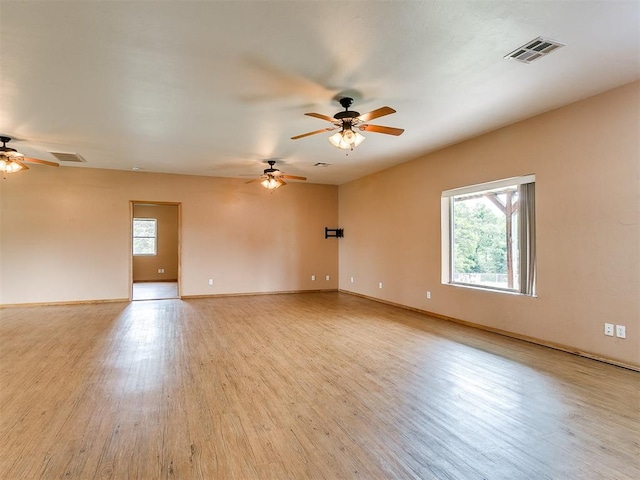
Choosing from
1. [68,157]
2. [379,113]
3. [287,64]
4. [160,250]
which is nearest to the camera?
[287,64]

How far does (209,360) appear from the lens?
3730 mm

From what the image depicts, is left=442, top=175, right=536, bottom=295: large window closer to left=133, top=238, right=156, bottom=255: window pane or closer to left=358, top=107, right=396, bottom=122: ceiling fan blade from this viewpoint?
left=358, top=107, right=396, bottom=122: ceiling fan blade

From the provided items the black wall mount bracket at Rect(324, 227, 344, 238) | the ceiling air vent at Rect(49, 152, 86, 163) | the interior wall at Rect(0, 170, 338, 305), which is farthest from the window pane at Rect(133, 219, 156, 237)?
the black wall mount bracket at Rect(324, 227, 344, 238)

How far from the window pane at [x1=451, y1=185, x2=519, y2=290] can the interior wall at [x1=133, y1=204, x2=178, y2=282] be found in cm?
968

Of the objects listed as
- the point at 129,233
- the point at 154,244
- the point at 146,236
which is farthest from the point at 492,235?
the point at 146,236

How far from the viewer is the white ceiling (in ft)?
7.76

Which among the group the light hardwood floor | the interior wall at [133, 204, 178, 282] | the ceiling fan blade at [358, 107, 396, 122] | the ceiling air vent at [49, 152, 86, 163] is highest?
the ceiling air vent at [49, 152, 86, 163]

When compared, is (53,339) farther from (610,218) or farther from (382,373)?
(610,218)

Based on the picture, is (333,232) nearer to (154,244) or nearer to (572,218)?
(572,218)

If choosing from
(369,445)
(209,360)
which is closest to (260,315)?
(209,360)

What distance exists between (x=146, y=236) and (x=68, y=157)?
237 inches

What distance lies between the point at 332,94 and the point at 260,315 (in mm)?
4024

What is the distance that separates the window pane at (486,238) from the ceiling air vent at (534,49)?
7.16ft

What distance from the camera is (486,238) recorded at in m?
5.21
